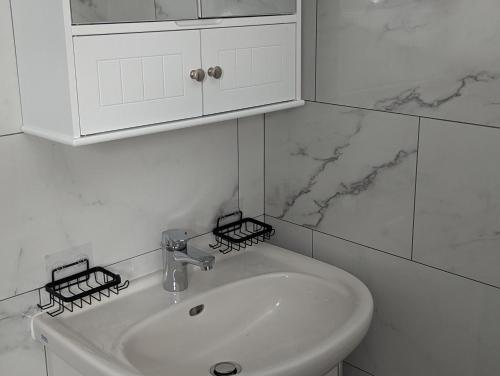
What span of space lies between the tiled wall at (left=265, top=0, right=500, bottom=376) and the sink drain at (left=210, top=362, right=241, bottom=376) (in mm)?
457

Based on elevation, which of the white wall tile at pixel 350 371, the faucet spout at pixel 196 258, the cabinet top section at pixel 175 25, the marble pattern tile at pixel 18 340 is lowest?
the white wall tile at pixel 350 371

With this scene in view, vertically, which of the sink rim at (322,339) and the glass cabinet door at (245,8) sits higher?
the glass cabinet door at (245,8)

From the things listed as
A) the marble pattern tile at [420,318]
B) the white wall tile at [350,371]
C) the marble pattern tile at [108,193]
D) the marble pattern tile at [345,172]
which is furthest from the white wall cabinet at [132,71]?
the white wall tile at [350,371]

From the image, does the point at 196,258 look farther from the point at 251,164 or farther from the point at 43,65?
the point at 43,65

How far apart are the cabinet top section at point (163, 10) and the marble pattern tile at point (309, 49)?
128mm

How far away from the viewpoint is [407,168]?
1729mm

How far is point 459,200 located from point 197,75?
2.30 feet

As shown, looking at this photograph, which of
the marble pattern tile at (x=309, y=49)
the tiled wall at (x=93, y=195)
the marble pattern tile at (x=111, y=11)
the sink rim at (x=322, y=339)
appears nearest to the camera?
the marble pattern tile at (x=111, y=11)

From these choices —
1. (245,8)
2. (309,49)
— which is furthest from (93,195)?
(309,49)

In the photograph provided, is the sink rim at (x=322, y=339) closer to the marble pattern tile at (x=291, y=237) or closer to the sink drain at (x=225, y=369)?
the sink drain at (x=225, y=369)

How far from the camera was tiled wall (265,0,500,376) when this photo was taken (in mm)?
1577

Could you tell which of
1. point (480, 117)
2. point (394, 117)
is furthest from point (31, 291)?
point (480, 117)

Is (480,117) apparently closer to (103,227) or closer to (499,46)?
(499,46)

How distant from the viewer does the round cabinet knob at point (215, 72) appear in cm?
159
